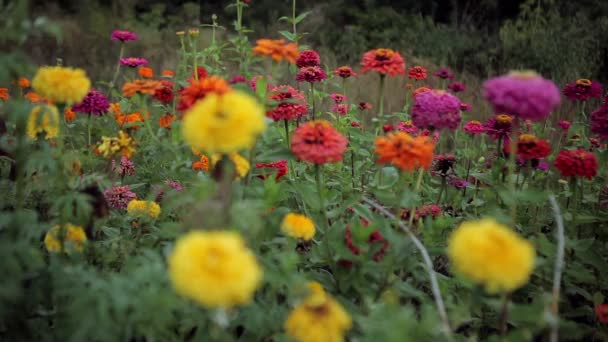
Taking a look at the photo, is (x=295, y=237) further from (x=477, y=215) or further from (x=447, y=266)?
(x=477, y=215)

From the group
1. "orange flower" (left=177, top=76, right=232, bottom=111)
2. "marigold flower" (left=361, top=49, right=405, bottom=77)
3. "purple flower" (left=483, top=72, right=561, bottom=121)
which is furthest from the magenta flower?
"purple flower" (left=483, top=72, right=561, bottom=121)

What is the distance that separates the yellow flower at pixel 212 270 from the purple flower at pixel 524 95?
2.58ft

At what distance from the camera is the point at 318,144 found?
57.6 inches

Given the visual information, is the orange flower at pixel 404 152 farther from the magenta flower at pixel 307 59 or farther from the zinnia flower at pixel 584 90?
the zinnia flower at pixel 584 90

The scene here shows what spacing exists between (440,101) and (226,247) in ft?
3.15

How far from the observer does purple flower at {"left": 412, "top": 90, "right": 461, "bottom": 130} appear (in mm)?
1583

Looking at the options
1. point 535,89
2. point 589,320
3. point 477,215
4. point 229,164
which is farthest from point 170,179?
point 589,320

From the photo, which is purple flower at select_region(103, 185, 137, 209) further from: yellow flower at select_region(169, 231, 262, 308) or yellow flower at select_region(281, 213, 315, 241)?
yellow flower at select_region(169, 231, 262, 308)

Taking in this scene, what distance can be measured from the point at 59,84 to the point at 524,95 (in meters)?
1.25

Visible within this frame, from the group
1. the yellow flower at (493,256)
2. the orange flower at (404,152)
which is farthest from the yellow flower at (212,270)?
the orange flower at (404,152)

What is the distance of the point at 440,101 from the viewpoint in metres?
1.59

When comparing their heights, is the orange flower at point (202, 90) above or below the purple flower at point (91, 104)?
above

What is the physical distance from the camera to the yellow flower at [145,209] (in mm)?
1813

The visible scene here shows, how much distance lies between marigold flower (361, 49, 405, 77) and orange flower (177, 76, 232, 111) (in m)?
0.57
